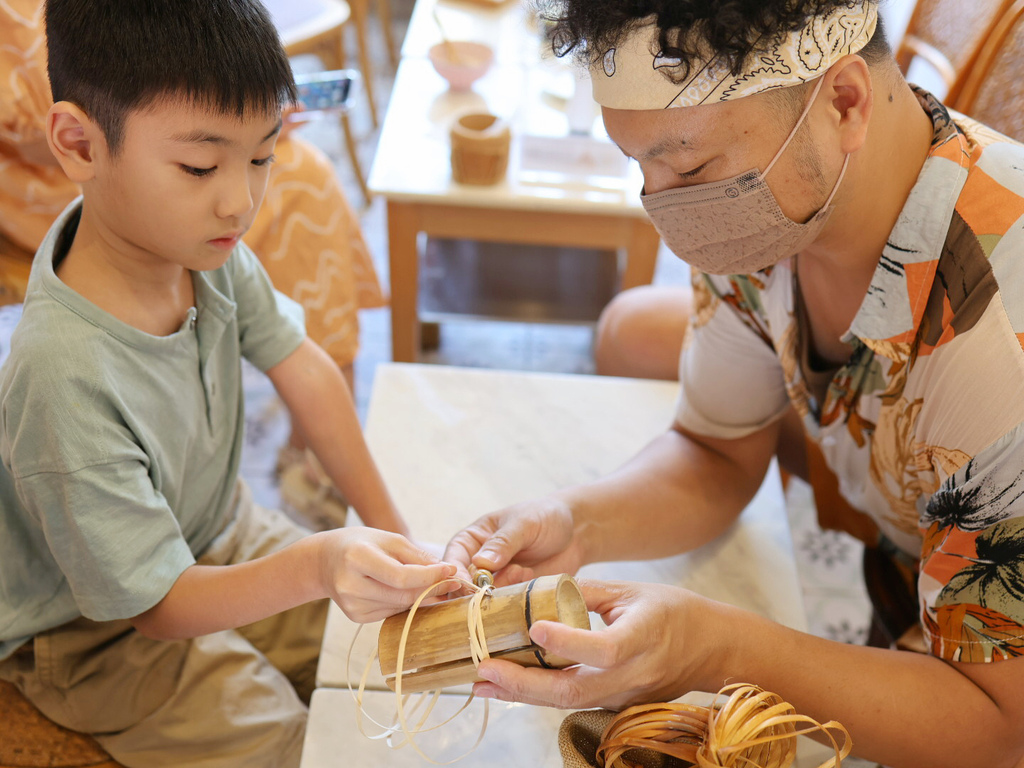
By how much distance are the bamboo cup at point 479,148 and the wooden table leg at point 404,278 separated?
0.52 ft

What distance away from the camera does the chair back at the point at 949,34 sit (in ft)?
4.89

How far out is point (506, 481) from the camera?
119 cm

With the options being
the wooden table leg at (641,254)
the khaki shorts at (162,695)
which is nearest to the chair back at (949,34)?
the wooden table leg at (641,254)

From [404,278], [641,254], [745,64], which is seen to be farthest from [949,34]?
[404,278]

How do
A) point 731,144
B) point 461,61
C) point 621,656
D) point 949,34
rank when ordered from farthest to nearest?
point 461,61, point 949,34, point 731,144, point 621,656

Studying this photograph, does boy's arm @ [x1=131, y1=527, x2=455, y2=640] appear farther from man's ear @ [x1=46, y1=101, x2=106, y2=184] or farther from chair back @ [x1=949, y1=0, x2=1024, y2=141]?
chair back @ [x1=949, y1=0, x2=1024, y2=141]

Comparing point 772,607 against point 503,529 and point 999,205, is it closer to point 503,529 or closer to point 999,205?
point 503,529

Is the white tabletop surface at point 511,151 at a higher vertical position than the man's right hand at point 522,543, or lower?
lower

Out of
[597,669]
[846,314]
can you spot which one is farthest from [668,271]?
[597,669]

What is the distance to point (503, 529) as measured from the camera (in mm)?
949

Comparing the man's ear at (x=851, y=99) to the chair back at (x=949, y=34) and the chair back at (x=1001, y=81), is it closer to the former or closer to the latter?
the chair back at (x=1001, y=81)

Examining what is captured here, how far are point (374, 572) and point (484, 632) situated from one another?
115 mm

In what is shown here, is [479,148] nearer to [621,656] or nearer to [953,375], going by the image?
[953,375]

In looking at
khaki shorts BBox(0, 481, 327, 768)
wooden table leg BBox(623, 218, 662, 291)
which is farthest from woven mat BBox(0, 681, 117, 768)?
wooden table leg BBox(623, 218, 662, 291)
